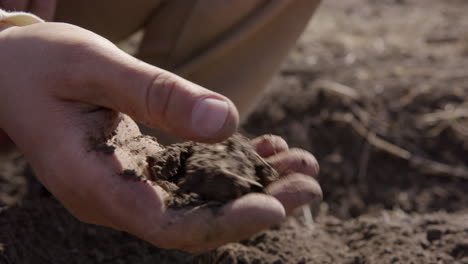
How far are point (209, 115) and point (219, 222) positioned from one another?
247 mm

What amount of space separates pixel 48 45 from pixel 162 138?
1114 millimetres

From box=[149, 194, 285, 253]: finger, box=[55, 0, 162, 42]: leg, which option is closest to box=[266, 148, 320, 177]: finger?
box=[149, 194, 285, 253]: finger

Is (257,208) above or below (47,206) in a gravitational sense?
above

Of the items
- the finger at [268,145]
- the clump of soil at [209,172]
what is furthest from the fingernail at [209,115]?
the finger at [268,145]

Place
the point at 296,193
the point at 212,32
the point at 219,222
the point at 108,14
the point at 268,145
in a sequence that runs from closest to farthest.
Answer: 1. the point at 219,222
2. the point at 296,193
3. the point at 268,145
4. the point at 108,14
5. the point at 212,32

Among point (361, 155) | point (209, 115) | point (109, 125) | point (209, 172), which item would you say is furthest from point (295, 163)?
point (361, 155)

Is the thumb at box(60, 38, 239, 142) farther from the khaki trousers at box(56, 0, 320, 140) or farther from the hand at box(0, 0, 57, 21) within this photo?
the khaki trousers at box(56, 0, 320, 140)

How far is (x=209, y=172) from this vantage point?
132cm

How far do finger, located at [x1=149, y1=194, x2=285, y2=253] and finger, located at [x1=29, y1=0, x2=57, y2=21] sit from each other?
1110 millimetres

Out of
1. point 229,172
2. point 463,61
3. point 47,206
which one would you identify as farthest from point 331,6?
point 229,172

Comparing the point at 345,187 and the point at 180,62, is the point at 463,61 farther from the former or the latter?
the point at 180,62

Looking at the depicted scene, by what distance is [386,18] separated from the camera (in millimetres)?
5355

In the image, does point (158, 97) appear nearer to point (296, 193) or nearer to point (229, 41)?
point (296, 193)

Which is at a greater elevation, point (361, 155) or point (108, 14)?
point (108, 14)
